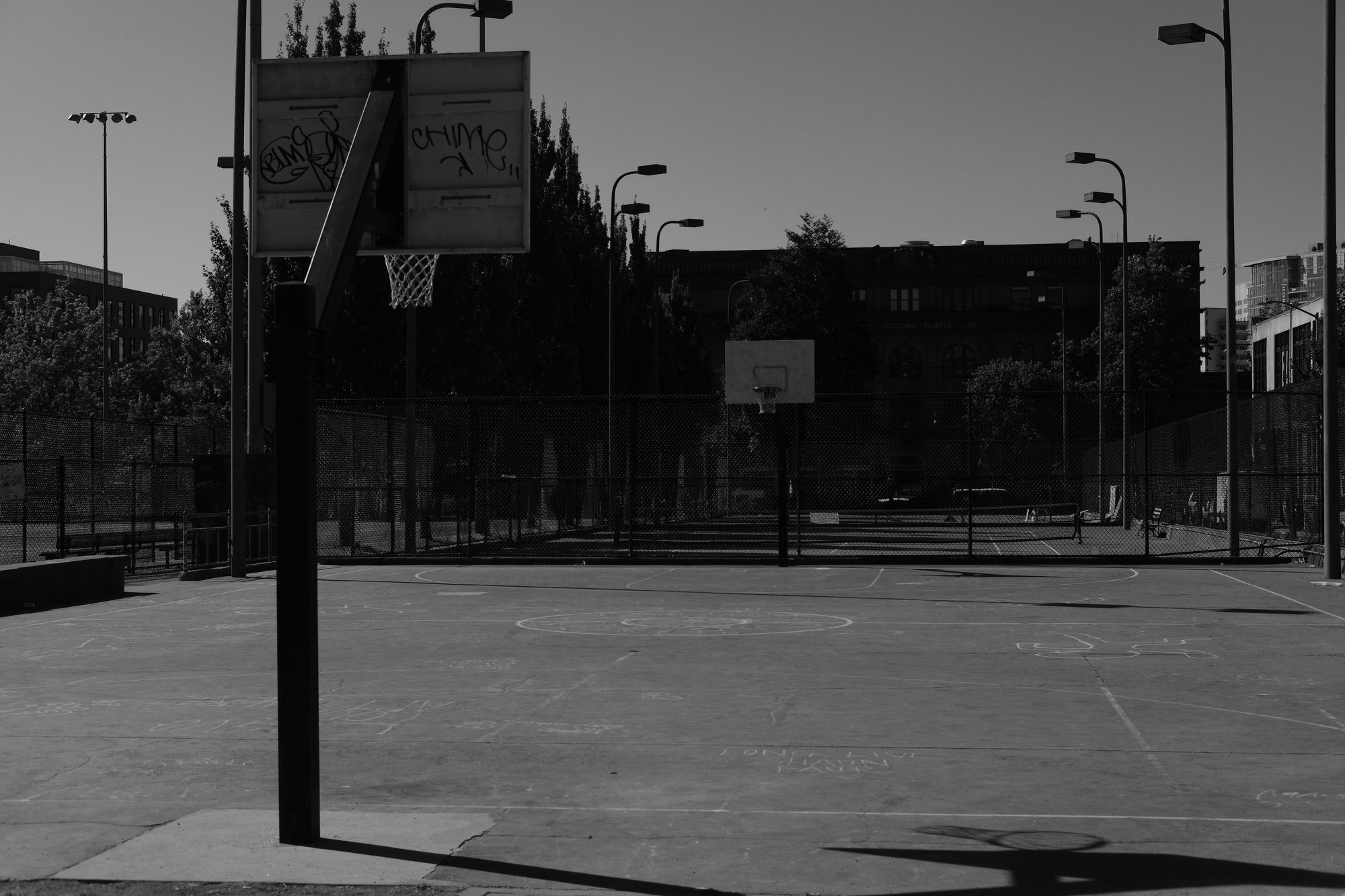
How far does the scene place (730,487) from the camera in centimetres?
4128

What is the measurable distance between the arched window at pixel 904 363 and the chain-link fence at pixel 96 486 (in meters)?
60.2

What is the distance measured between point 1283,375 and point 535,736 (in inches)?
4026

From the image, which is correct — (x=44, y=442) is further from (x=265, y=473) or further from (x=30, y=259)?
(x=30, y=259)

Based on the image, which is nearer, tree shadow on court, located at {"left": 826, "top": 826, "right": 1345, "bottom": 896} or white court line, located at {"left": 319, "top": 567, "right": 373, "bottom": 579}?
tree shadow on court, located at {"left": 826, "top": 826, "right": 1345, "bottom": 896}

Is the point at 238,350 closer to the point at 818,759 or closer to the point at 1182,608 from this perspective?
the point at 1182,608

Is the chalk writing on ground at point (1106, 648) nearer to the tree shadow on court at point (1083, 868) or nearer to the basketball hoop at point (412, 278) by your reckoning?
the tree shadow on court at point (1083, 868)

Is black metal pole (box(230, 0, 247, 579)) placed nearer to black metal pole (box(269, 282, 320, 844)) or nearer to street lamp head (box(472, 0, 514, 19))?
street lamp head (box(472, 0, 514, 19))

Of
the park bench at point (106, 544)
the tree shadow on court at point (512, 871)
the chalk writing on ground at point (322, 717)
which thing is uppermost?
the park bench at point (106, 544)

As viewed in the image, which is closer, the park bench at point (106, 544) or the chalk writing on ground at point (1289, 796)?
the chalk writing on ground at point (1289, 796)

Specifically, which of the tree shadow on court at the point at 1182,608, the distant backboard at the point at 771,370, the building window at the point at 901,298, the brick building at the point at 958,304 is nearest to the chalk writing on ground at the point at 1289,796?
the tree shadow on court at the point at 1182,608

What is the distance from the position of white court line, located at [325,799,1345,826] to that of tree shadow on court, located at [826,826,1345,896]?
406 millimetres

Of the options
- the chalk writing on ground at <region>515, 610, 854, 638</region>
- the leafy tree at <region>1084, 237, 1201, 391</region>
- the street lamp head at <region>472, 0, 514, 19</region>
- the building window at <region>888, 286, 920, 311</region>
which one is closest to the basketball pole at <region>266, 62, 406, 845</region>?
the chalk writing on ground at <region>515, 610, 854, 638</region>

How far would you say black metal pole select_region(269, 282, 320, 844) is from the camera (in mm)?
7191

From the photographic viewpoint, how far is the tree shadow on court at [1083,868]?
6.32 m
